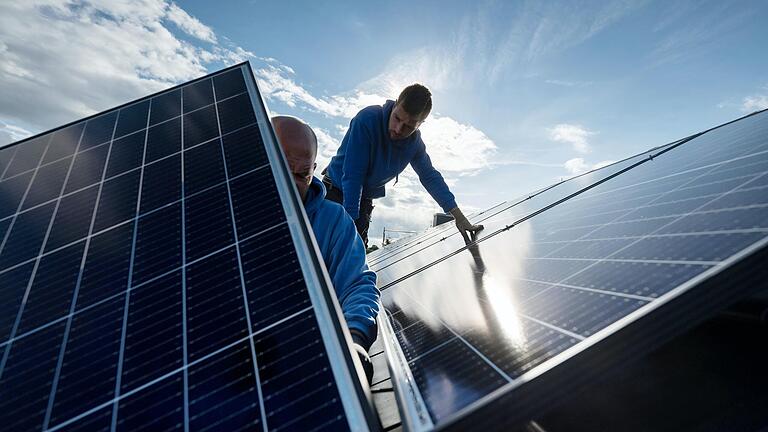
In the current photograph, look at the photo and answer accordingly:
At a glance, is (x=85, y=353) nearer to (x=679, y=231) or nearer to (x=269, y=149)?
(x=269, y=149)

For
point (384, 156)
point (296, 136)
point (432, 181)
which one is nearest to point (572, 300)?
point (296, 136)

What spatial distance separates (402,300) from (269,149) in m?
1.92

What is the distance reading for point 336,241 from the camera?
3.30 m

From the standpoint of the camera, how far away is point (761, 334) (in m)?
2.09

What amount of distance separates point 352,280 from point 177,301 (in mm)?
1306

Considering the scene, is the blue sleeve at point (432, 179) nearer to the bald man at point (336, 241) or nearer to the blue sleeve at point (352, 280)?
the bald man at point (336, 241)

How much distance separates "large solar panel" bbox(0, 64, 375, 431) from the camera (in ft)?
4.95

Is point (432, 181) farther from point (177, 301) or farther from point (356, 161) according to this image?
point (177, 301)

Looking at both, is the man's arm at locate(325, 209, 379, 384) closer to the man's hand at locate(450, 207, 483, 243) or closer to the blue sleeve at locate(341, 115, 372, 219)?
the blue sleeve at locate(341, 115, 372, 219)

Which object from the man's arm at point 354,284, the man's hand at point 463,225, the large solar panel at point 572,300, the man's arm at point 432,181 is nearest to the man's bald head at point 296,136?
the man's arm at point 354,284

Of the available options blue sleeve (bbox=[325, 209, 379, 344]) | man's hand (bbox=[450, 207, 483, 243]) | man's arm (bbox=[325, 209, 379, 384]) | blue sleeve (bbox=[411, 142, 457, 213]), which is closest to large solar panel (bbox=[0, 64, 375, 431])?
man's arm (bbox=[325, 209, 379, 384])

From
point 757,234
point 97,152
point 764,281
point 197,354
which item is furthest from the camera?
point 97,152

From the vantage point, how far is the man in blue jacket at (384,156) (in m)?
5.40

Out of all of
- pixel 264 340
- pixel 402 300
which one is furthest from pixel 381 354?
pixel 264 340
